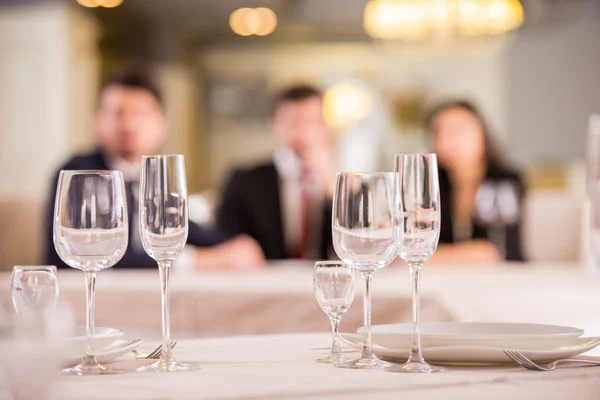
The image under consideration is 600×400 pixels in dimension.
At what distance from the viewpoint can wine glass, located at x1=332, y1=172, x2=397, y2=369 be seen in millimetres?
828

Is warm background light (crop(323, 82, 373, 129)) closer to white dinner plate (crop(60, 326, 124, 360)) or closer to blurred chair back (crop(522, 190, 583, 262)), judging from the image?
blurred chair back (crop(522, 190, 583, 262))

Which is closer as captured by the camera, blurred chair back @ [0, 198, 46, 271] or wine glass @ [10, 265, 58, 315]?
wine glass @ [10, 265, 58, 315]

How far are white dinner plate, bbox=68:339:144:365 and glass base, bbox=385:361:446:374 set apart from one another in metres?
0.27

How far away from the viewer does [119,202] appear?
85 centimetres

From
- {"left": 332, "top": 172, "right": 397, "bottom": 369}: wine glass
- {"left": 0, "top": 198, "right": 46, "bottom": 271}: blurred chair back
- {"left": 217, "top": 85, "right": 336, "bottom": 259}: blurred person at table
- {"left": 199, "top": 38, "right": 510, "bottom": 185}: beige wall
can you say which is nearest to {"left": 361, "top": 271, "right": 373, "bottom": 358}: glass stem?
{"left": 332, "top": 172, "right": 397, "bottom": 369}: wine glass

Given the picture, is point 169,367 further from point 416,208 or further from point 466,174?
point 466,174

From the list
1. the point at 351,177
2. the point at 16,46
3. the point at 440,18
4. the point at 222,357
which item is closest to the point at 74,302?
the point at 222,357

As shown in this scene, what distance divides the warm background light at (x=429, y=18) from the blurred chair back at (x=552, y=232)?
4.20 feet

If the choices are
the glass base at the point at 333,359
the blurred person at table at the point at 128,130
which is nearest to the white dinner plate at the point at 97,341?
the glass base at the point at 333,359

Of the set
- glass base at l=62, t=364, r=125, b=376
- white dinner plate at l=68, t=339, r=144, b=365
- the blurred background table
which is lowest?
the blurred background table

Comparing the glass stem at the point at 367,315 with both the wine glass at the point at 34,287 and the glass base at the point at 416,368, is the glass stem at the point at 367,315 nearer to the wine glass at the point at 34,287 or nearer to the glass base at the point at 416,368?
the glass base at the point at 416,368

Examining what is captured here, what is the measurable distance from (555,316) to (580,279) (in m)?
0.63

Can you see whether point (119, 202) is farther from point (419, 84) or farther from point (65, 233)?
point (419, 84)

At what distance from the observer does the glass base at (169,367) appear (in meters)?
0.82
